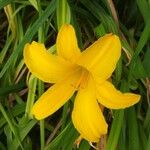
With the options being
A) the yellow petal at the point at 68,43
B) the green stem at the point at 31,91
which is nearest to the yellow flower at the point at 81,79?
the yellow petal at the point at 68,43

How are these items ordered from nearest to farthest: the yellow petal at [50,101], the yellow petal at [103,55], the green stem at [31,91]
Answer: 1. the yellow petal at [103,55]
2. the yellow petal at [50,101]
3. the green stem at [31,91]

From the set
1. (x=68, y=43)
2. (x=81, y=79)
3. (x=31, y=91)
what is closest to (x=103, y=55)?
(x=68, y=43)

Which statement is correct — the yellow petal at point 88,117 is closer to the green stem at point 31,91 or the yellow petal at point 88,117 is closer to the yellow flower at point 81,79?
the yellow flower at point 81,79

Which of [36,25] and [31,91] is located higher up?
[36,25]

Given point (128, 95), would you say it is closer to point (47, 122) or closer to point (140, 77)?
point (140, 77)

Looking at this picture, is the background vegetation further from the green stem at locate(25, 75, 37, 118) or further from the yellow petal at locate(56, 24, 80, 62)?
the yellow petal at locate(56, 24, 80, 62)

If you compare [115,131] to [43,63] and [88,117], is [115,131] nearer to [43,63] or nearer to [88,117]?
[88,117]

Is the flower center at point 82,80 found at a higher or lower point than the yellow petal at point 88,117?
higher
